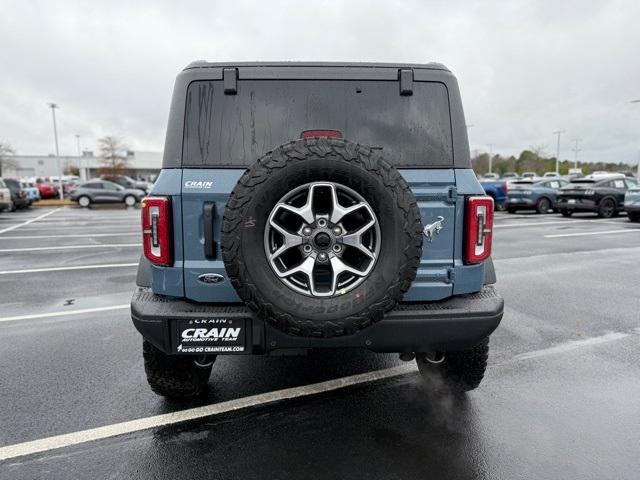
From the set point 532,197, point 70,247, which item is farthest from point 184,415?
point 532,197

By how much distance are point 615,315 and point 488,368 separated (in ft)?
8.39

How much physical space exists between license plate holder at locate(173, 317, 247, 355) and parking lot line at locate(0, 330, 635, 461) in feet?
2.60

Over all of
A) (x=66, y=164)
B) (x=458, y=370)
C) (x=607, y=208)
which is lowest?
(x=458, y=370)

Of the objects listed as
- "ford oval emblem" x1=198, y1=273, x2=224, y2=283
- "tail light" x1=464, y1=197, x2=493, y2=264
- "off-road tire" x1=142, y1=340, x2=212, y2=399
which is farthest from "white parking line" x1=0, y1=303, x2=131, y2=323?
"tail light" x1=464, y1=197, x2=493, y2=264

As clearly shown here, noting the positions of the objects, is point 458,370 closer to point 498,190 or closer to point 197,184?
point 197,184

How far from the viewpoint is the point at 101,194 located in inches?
1033

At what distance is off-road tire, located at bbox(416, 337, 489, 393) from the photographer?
10.4 feet

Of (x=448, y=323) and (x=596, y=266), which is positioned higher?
(x=448, y=323)

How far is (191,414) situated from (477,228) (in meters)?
2.24

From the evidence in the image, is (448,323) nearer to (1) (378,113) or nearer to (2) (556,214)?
(1) (378,113)

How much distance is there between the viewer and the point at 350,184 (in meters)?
2.31

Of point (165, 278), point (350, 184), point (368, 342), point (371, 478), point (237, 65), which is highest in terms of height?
point (237, 65)

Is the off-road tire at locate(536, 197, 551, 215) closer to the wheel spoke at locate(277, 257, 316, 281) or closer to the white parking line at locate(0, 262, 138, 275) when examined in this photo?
the white parking line at locate(0, 262, 138, 275)

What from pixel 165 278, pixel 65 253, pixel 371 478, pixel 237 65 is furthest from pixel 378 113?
pixel 65 253
